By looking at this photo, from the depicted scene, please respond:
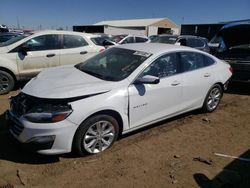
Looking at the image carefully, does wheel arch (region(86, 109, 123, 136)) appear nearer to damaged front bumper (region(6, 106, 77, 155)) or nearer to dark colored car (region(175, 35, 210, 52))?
damaged front bumper (region(6, 106, 77, 155))

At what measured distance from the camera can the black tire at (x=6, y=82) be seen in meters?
6.88

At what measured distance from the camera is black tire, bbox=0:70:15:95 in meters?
6.88

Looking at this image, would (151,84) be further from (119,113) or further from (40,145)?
(40,145)

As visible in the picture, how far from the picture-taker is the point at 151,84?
→ 14.4ft

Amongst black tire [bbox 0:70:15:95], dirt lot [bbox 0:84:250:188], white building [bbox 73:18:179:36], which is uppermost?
white building [bbox 73:18:179:36]

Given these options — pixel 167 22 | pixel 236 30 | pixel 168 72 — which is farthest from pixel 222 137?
pixel 167 22

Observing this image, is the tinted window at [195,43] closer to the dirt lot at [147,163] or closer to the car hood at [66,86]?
the dirt lot at [147,163]

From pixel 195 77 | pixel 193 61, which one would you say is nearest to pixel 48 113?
pixel 195 77

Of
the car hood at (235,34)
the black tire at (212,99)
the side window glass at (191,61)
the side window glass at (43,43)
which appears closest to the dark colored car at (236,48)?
the car hood at (235,34)

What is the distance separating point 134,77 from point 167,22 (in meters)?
58.0

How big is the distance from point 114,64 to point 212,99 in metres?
2.60

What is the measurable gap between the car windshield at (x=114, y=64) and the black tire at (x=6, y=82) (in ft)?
9.22

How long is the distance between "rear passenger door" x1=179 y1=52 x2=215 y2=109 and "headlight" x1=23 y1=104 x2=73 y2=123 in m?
2.39

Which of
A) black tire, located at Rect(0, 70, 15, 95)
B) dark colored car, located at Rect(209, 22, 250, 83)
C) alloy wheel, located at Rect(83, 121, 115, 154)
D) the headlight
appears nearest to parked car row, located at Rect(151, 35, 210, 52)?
dark colored car, located at Rect(209, 22, 250, 83)
